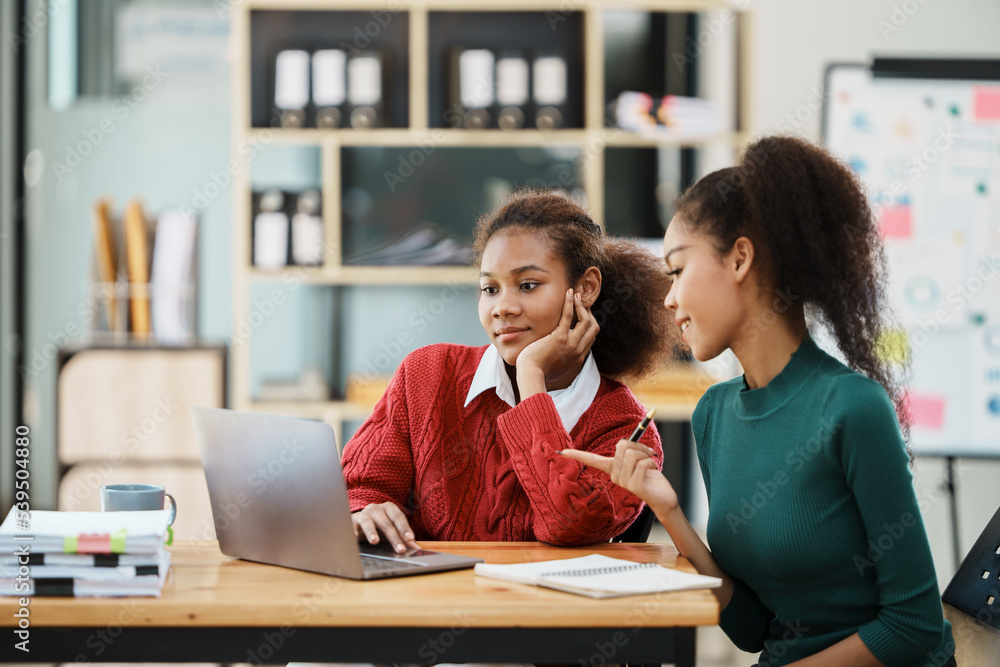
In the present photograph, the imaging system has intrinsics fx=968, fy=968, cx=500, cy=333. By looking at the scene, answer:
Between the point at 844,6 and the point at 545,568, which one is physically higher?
the point at 844,6

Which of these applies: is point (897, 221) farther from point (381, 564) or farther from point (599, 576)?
point (381, 564)

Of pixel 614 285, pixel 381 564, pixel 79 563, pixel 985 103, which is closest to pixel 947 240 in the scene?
pixel 985 103

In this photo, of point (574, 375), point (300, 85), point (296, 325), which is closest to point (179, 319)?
point (296, 325)

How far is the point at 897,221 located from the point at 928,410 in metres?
0.58

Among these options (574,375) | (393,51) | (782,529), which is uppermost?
(393,51)

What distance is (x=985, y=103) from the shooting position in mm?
2889

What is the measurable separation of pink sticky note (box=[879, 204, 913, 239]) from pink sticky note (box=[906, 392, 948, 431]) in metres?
0.49

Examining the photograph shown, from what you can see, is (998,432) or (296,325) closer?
(998,432)

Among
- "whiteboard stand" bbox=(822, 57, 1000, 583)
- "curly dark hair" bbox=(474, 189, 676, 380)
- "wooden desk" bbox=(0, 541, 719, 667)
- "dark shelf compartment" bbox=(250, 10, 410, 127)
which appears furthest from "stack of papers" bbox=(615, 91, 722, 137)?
"wooden desk" bbox=(0, 541, 719, 667)

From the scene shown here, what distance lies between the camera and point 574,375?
1746 mm

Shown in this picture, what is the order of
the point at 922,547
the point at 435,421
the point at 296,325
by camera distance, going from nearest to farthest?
the point at 922,547
the point at 435,421
the point at 296,325

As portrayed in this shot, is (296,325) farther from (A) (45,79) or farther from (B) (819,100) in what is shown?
(B) (819,100)

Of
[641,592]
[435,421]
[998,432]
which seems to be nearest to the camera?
[641,592]

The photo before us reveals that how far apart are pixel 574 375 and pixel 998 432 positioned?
1760 millimetres
